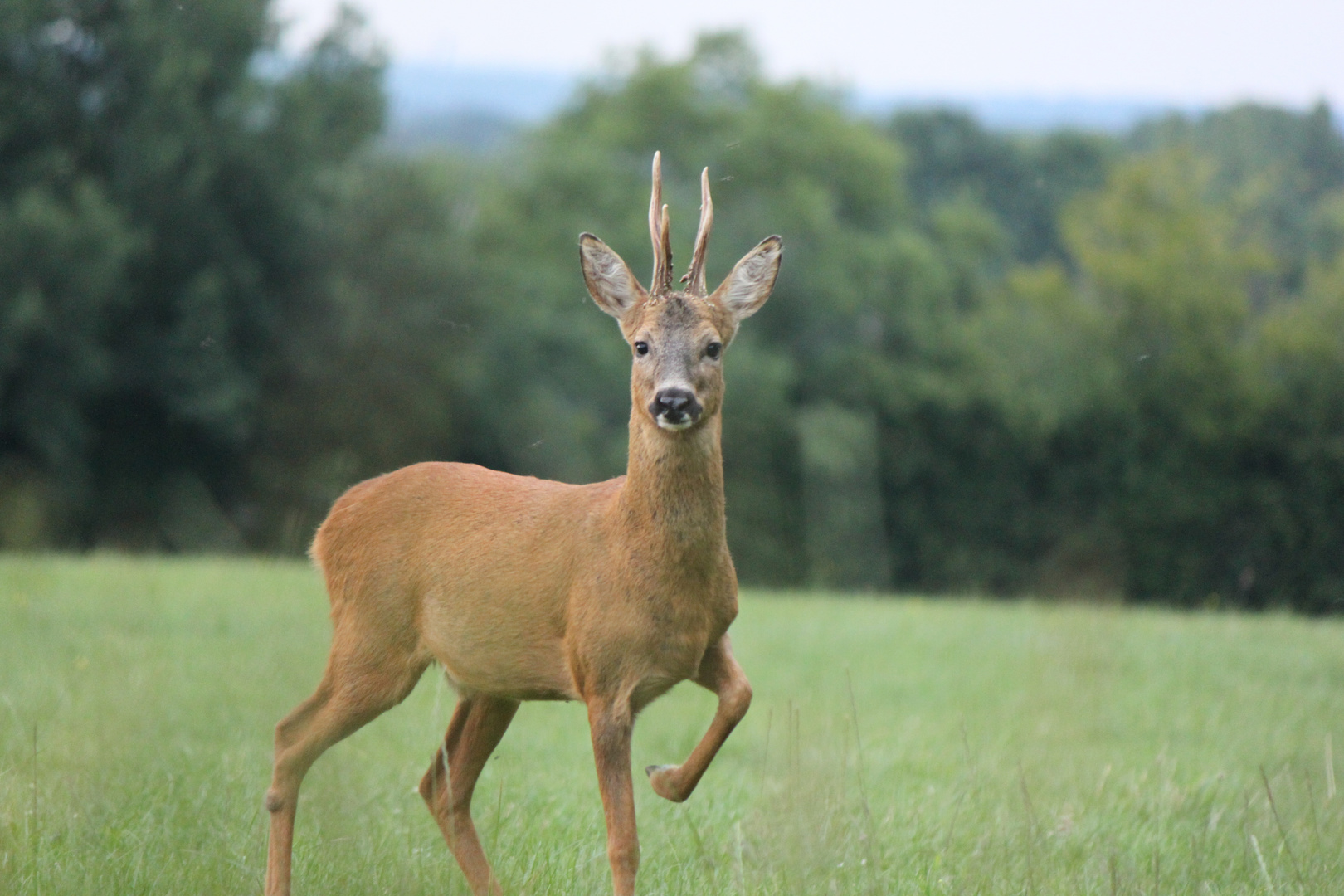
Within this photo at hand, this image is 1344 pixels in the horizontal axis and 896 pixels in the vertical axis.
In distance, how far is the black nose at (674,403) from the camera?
409 centimetres

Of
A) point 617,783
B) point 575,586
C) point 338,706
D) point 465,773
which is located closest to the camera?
point 617,783

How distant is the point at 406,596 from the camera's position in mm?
4602

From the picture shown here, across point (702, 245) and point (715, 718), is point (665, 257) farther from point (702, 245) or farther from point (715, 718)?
point (715, 718)

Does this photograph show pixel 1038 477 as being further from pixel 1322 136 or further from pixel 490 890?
pixel 490 890

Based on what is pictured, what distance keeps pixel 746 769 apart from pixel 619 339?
981 inches

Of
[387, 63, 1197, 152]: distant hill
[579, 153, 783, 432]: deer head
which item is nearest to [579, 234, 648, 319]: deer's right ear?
[579, 153, 783, 432]: deer head

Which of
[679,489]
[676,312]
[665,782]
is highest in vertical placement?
[676,312]

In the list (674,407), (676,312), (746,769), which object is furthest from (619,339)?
(674,407)

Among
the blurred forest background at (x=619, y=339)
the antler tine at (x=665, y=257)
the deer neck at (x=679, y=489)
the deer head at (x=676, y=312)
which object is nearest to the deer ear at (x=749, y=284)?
the deer head at (x=676, y=312)

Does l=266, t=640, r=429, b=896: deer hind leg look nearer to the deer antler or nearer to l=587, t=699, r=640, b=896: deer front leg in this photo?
l=587, t=699, r=640, b=896: deer front leg

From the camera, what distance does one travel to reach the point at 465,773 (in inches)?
190

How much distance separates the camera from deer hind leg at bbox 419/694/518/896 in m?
4.68

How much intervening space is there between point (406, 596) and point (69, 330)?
2070 cm

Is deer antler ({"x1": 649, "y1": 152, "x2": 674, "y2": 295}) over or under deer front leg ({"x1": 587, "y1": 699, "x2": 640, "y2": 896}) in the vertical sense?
over
